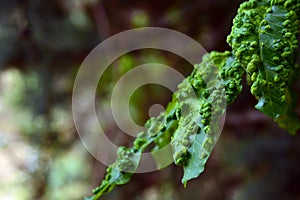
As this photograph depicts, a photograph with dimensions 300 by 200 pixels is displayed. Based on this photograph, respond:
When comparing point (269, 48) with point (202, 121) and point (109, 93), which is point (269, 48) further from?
point (109, 93)


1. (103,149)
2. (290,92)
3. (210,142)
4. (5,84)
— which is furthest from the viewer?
(5,84)

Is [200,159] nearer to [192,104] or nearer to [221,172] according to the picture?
[192,104]

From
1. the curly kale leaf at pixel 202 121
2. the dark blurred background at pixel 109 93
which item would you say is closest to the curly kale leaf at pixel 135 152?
the curly kale leaf at pixel 202 121

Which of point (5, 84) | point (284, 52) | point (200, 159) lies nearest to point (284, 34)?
point (284, 52)

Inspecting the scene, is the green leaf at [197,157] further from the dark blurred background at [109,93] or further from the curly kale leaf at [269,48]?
the dark blurred background at [109,93]

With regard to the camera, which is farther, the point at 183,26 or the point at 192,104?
the point at 183,26
